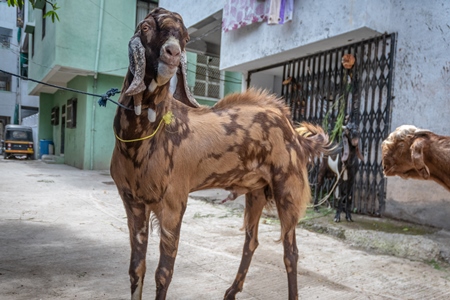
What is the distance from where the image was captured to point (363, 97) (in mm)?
6195

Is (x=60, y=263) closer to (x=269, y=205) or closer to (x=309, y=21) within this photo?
(x=269, y=205)

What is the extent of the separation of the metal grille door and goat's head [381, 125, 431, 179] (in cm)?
303

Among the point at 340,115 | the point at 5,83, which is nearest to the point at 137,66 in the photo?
the point at 340,115

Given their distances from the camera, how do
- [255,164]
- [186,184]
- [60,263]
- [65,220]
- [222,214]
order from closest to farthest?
[186,184], [255,164], [60,263], [65,220], [222,214]

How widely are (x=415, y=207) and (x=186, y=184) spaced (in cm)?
455

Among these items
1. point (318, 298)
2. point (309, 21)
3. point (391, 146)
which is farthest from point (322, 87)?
point (318, 298)

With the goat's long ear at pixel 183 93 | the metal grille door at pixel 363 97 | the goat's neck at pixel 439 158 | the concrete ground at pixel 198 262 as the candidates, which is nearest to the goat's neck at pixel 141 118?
the goat's long ear at pixel 183 93

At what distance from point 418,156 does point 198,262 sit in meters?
2.29

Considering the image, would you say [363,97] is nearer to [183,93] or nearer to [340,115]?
[340,115]

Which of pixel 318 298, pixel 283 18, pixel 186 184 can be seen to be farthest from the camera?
pixel 283 18

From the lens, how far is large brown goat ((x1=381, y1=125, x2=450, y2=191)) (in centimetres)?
268

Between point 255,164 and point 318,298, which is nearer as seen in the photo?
point 255,164

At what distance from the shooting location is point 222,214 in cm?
606

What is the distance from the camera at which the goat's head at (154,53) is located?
181 cm
